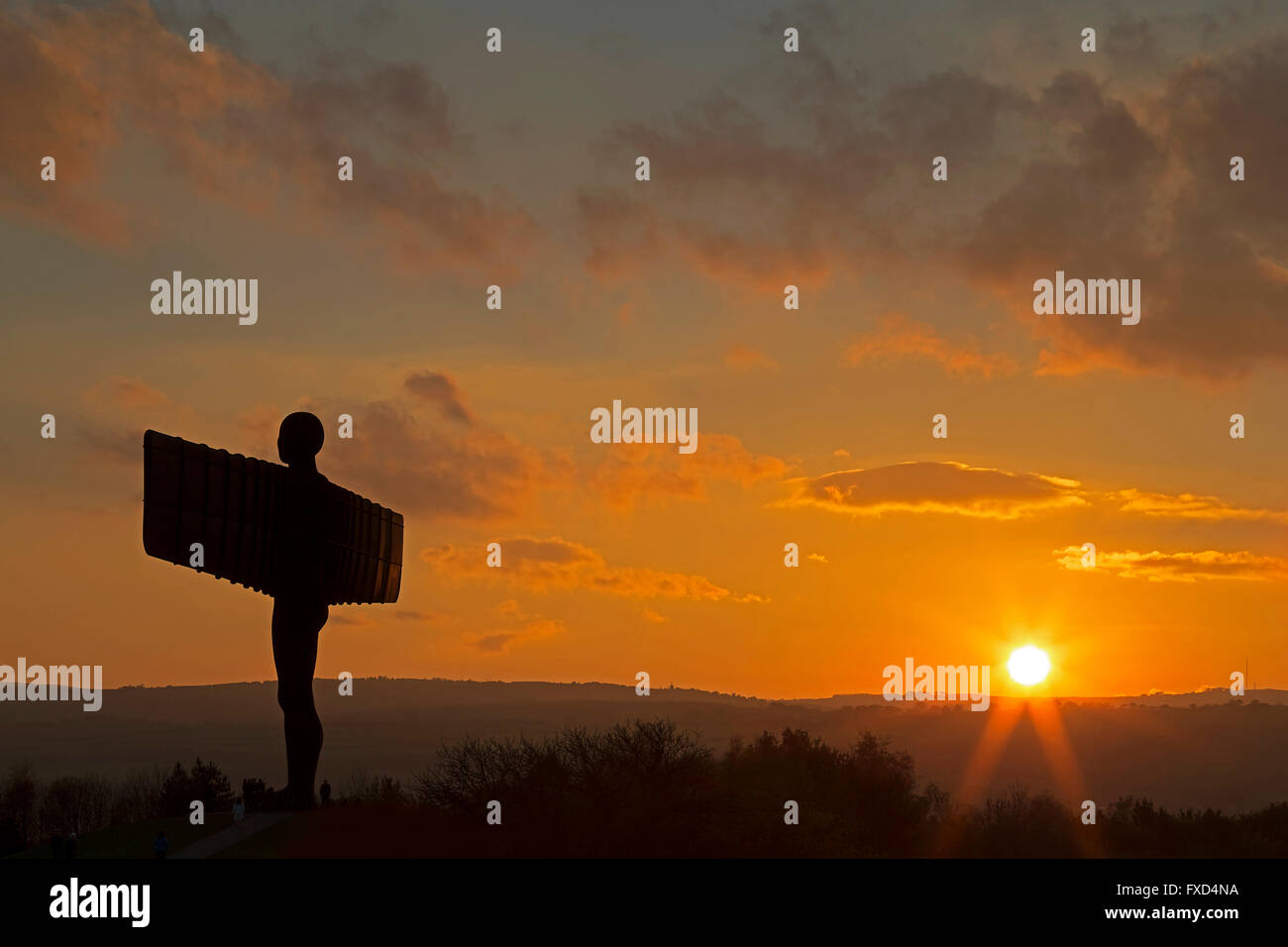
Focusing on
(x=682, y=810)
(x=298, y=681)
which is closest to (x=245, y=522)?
(x=298, y=681)

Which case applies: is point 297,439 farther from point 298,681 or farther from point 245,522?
point 298,681

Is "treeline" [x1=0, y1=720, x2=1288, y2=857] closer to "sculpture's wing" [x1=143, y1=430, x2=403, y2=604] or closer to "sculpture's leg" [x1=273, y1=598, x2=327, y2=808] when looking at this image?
"sculpture's leg" [x1=273, y1=598, x2=327, y2=808]

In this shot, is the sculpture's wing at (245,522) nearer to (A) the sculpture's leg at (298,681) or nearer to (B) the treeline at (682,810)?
(A) the sculpture's leg at (298,681)

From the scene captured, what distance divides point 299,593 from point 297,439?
12.0 ft

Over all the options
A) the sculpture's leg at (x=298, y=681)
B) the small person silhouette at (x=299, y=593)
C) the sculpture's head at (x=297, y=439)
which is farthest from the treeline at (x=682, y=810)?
the sculpture's head at (x=297, y=439)

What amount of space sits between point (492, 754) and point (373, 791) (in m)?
11.7

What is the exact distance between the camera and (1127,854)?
51.3m

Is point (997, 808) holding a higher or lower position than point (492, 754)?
lower

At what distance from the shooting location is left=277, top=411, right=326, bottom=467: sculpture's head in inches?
1287

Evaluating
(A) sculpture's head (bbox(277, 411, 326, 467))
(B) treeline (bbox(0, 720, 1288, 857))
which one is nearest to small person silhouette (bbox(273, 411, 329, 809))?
(A) sculpture's head (bbox(277, 411, 326, 467))

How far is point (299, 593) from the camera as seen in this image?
107 feet
